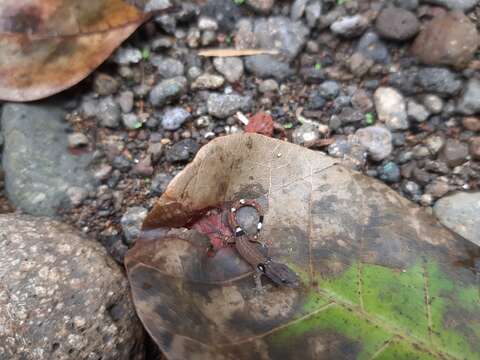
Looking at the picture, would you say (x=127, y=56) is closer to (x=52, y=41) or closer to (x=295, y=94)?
(x=52, y=41)

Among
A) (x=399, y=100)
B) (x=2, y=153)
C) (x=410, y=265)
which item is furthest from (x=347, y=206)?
(x=2, y=153)

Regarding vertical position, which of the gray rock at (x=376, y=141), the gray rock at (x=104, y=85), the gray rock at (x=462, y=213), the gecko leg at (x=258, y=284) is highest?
the gray rock at (x=104, y=85)

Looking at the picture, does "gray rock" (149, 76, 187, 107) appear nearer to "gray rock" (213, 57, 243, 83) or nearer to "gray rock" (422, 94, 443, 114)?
"gray rock" (213, 57, 243, 83)

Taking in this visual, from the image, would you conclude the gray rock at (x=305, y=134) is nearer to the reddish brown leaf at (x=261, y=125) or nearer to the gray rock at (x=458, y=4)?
the reddish brown leaf at (x=261, y=125)

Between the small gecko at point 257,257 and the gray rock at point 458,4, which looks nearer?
the small gecko at point 257,257

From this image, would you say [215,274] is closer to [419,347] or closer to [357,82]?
[419,347]

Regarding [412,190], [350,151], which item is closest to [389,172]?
[412,190]

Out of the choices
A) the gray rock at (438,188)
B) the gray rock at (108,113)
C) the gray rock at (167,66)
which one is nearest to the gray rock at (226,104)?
the gray rock at (167,66)
